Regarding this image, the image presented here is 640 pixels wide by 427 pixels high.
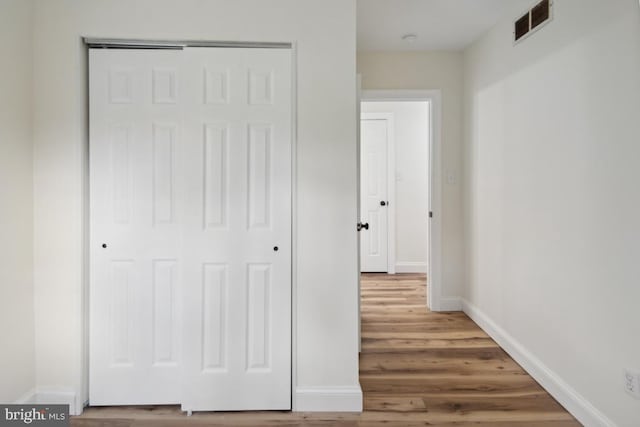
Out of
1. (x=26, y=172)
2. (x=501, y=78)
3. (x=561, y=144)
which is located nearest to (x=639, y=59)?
(x=561, y=144)

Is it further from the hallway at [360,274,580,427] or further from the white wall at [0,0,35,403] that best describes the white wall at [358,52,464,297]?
the white wall at [0,0,35,403]

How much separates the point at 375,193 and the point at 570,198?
353cm

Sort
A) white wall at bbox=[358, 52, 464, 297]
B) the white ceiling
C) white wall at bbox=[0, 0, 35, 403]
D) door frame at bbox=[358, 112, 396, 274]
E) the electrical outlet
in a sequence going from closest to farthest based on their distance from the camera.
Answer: the electrical outlet, white wall at bbox=[0, 0, 35, 403], the white ceiling, white wall at bbox=[358, 52, 464, 297], door frame at bbox=[358, 112, 396, 274]

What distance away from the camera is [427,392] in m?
2.29

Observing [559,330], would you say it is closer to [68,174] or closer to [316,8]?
[316,8]

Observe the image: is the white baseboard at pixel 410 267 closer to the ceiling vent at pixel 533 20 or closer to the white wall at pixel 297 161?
the ceiling vent at pixel 533 20

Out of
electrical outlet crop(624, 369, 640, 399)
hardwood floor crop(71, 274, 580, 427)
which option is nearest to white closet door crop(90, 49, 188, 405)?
hardwood floor crop(71, 274, 580, 427)

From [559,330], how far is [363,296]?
2348mm

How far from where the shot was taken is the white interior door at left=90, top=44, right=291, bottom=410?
2057 millimetres

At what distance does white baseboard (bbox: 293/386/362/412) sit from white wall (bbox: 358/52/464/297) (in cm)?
197

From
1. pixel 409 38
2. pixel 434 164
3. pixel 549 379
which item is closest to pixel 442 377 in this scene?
pixel 549 379

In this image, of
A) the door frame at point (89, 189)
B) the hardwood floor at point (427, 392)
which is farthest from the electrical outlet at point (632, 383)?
the door frame at point (89, 189)

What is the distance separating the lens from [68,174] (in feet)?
6.68

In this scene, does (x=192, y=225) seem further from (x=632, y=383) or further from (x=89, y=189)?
(x=632, y=383)
